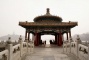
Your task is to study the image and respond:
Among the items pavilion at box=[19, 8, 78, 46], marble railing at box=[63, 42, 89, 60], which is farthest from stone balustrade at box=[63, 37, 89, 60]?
pavilion at box=[19, 8, 78, 46]

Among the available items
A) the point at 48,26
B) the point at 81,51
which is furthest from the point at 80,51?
the point at 48,26

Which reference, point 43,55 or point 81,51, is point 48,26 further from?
point 81,51

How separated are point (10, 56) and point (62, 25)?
59.3 feet

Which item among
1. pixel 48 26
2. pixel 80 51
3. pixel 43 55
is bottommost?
pixel 43 55

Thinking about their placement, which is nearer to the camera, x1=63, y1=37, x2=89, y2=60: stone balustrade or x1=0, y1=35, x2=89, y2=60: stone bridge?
x1=0, y1=35, x2=89, y2=60: stone bridge

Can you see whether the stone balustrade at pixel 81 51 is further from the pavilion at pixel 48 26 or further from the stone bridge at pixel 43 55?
the pavilion at pixel 48 26

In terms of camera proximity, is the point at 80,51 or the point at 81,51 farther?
the point at 80,51

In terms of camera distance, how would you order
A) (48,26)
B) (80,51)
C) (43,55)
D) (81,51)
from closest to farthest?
1. (81,51)
2. (80,51)
3. (43,55)
4. (48,26)

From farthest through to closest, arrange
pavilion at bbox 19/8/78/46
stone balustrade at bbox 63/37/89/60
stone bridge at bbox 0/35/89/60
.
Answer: pavilion at bbox 19/8/78/46 < stone balustrade at bbox 63/37/89/60 < stone bridge at bbox 0/35/89/60

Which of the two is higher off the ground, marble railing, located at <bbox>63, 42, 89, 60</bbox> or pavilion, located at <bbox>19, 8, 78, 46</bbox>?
pavilion, located at <bbox>19, 8, 78, 46</bbox>

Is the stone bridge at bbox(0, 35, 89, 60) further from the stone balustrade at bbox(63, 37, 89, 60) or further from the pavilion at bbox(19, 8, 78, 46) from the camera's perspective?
the pavilion at bbox(19, 8, 78, 46)

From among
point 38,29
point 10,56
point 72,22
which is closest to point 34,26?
point 38,29

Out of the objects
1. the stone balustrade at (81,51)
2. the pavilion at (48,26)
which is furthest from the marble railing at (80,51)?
the pavilion at (48,26)

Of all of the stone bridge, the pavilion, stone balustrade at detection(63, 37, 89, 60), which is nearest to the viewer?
the stone bridge
